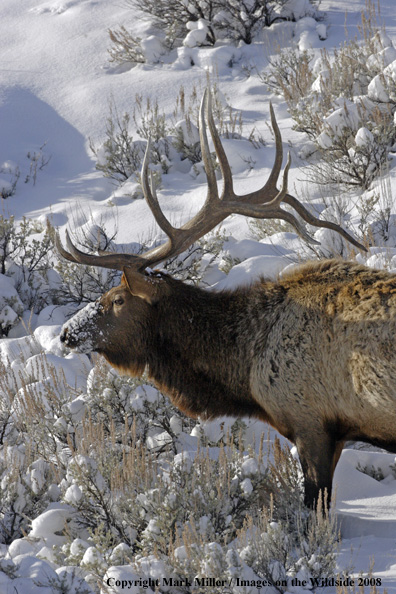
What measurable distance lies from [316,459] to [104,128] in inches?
314

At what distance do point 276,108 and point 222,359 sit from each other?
6.67 m

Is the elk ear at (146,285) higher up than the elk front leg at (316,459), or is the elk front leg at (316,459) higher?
the elk ear at (146,285)

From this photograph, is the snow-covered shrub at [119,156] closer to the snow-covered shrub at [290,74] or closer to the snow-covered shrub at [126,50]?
the snow-covered shrub at [290,74]

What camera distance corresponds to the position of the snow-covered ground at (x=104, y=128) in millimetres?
6230

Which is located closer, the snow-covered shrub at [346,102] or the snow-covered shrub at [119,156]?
the snow-covered shrub at [346,102]

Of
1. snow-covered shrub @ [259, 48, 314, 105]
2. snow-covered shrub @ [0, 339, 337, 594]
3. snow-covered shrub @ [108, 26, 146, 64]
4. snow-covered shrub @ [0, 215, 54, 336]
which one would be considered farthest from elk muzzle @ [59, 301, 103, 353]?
snow-covered shrub @ [108, 26, 146, 64]

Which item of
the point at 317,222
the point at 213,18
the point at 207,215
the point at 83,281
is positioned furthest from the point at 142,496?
the point at 213,18

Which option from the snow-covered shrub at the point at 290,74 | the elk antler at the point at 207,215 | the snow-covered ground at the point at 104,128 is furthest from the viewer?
the snow-covered shrub at the point at 290,74

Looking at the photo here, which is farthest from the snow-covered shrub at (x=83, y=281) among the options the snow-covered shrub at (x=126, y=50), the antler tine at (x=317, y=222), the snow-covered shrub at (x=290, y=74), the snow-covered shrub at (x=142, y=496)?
the snow-covered shrub at (x=126, y=50)

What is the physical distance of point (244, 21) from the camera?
11562 mm

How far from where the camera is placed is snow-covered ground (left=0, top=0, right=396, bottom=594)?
6.23 m

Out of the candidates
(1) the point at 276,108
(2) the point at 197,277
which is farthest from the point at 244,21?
(2) the point at 197,277

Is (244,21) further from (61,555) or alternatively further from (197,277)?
(61,555)

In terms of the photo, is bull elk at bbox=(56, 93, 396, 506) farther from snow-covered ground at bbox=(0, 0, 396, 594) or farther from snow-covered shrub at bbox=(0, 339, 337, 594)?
snow-covered ground at bbox=(0, 0, 396, 594)
